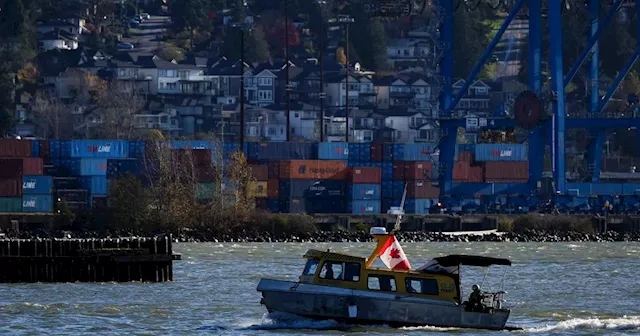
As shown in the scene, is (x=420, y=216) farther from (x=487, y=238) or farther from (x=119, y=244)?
(x=119, y=244)

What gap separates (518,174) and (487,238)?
22236 mm

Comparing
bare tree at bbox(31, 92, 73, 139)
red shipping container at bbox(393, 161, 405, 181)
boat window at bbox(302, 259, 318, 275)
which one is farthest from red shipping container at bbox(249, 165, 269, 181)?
boat window at bbox(302, 259, 318, 275)

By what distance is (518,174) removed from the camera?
126562 mm

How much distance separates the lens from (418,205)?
124m

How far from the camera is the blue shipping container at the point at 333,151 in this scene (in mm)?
126562

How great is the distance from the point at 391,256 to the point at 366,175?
76.6 m

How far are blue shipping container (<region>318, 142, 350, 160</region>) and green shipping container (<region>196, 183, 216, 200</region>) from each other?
1554cm

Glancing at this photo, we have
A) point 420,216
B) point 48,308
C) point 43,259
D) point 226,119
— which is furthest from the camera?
point 226,119

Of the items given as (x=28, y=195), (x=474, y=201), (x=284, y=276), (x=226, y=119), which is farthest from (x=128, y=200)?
(x=226, y=119)

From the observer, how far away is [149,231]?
101188 mm

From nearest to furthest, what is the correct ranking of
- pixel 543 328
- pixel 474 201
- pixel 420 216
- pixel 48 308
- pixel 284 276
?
pixel 543 328 < pixel 48 308 < pixel 284 276 < pixel 420 216 < pixel 474 201

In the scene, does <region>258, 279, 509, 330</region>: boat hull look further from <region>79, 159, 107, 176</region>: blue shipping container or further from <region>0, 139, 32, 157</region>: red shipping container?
<region>79, 159, 107, 176</region>: blue shipping container

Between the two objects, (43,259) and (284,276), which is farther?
(284,276)

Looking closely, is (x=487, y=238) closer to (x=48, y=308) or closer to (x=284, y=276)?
(x=284, y=276)
